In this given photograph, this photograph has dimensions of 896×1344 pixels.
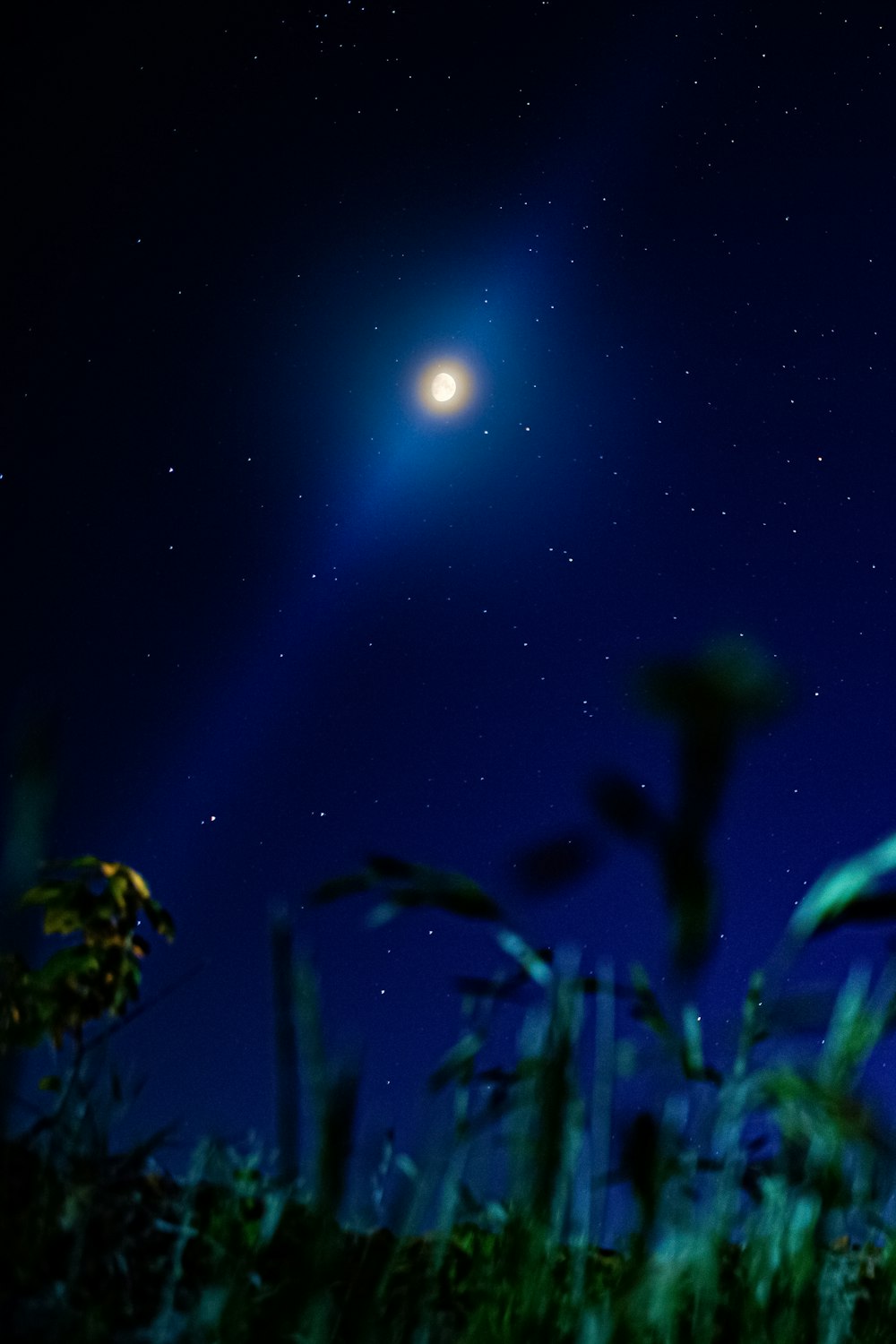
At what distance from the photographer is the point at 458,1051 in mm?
1178

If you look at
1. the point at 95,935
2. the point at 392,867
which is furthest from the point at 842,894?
the point at 95,935

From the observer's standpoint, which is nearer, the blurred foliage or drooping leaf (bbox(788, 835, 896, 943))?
drooping leaf (bbox(788, 835, 896, 943))

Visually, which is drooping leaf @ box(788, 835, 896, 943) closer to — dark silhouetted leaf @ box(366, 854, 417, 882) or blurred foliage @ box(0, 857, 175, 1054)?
dark silhouetted leaf @ box(366, 854, 417, 882)

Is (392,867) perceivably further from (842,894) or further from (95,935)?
(95,935)

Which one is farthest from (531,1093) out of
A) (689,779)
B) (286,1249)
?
(286,1249)

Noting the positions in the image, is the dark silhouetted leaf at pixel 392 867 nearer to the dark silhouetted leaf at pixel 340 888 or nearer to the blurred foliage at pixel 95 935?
the dark silhouetted leaf at pixel 340 888

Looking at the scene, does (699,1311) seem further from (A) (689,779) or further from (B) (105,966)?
(B) (105,966)

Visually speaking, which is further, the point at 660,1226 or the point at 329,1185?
the point at 660,1226

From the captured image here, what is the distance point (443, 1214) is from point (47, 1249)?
0.45 m

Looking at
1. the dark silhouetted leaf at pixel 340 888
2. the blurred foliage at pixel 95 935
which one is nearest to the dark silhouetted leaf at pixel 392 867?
the dark silhouetted leaf at pixel 340 888

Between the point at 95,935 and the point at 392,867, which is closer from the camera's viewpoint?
the point at 392,867

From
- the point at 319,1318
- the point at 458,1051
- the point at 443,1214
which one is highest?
the point at 458,1051

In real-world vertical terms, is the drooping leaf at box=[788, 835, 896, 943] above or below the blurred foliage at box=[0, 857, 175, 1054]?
below

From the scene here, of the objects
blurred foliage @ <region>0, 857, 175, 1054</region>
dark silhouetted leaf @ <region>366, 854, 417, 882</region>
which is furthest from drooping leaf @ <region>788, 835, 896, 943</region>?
blurred foliage @ <region>0, 857, 175, 1054</region>
